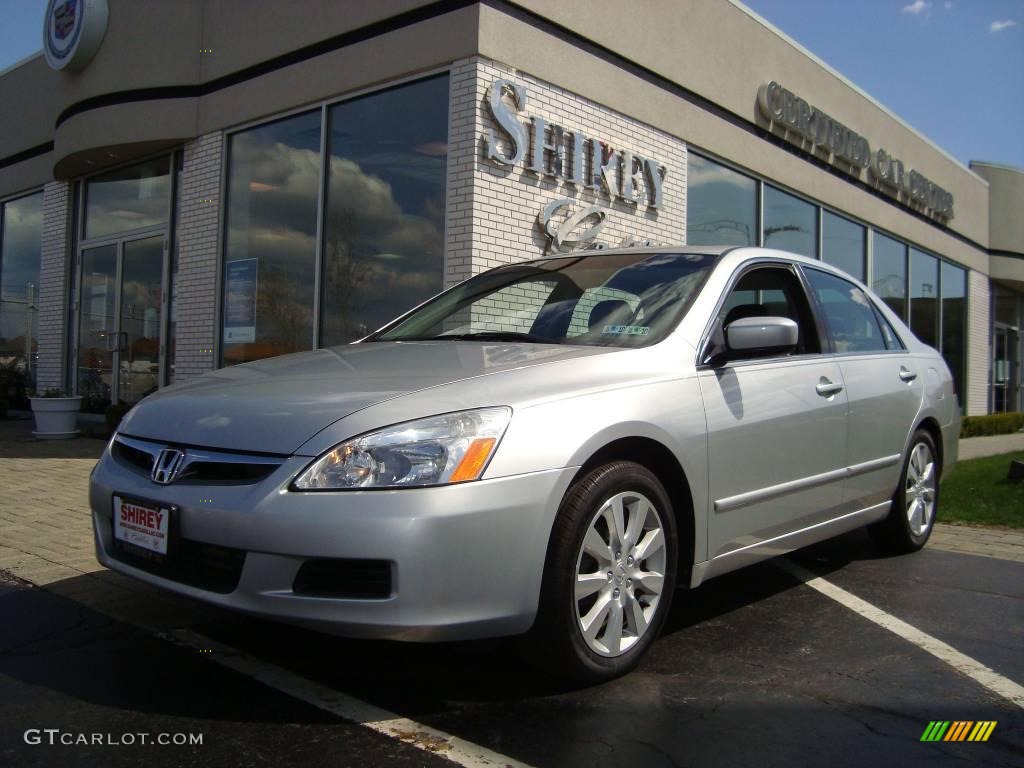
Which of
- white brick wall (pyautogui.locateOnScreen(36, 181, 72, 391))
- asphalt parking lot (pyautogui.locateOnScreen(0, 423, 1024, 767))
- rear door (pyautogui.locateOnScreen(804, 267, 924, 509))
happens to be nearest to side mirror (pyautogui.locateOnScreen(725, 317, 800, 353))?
rear door (pyautogui.locateOnScreen(804, 267, 924, 509))

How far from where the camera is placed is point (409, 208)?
27.9 ft

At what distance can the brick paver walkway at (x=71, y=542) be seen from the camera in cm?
370

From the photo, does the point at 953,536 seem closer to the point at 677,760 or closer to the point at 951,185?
the point at 677,760

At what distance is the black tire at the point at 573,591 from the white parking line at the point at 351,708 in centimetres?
40

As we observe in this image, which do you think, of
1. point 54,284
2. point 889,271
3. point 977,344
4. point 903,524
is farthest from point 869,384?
point 977,344

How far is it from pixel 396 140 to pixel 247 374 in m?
5.71

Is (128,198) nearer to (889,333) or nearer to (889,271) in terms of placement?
(889,333)

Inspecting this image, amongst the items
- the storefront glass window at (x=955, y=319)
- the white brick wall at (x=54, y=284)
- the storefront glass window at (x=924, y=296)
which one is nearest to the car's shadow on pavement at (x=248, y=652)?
the white brick wall at (x=54, y=284)

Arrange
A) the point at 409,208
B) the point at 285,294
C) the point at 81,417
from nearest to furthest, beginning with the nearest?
1. the point at 409,208
2. the point at 285,294
3. the point at 81,417

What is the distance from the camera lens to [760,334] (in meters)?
3.39

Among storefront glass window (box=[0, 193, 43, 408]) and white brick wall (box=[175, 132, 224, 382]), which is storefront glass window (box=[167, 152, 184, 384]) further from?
storefront glass window (box=[0, 193, 43, 408])

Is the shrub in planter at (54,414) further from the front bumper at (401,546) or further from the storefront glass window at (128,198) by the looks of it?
the front bumper at (401,546)

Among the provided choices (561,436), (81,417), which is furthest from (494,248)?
(81,417)

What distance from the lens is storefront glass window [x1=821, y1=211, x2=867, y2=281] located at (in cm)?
1385
